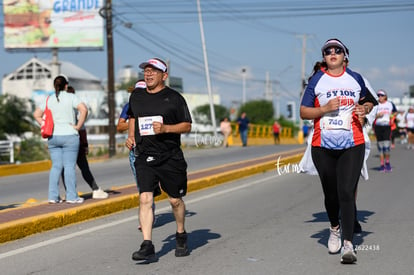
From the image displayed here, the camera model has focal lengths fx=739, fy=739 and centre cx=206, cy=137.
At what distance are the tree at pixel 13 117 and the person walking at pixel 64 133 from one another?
36.9 metres

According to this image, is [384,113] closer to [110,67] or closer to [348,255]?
[348,255]

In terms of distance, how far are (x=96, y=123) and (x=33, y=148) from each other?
5512 centimetres

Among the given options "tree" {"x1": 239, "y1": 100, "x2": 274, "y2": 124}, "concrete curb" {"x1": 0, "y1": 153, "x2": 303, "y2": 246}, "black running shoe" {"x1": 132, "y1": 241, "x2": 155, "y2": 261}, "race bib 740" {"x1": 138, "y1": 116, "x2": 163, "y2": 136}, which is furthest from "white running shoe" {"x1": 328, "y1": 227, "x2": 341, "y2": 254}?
"tree" {"x1": 239, "y1": 100, "x2": 274, "y2": 124}

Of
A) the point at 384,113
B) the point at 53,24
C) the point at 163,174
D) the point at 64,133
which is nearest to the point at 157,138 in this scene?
the point at 163,174

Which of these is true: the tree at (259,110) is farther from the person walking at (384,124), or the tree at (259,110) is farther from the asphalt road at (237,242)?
the asphalt road at (237,242)

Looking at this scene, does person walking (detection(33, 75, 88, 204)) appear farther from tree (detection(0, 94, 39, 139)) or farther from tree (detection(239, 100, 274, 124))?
tree (detection(239, 100, 274, 124))

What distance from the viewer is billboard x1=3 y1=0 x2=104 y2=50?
2255 inches

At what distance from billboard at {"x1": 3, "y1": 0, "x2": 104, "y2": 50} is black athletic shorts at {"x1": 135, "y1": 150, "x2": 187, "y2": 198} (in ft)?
170

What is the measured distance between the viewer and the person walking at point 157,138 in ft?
21.2

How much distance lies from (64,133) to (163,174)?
3851 millimetres

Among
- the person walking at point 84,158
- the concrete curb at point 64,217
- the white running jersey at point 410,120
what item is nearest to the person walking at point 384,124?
the concrete curb at point 64,217

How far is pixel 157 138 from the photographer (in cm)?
649

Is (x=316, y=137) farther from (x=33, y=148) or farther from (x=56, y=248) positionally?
(x=33, y=148)

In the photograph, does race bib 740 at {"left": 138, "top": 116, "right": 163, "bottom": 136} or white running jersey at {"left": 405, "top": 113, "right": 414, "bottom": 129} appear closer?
race bib 740 at {"left": 138, "top": 116, "right": 163, "bottom": 136}
